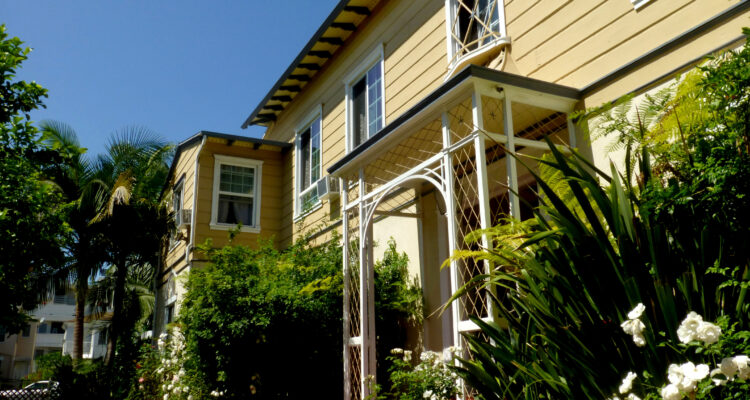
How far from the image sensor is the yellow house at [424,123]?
17.3ft

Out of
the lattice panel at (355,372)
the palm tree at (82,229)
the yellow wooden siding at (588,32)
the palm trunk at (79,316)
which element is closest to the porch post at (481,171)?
the yellow wooden siding at (588,32)

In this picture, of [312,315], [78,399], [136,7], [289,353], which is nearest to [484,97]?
[312,315]

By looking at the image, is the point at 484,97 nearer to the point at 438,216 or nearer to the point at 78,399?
the point at 438,216

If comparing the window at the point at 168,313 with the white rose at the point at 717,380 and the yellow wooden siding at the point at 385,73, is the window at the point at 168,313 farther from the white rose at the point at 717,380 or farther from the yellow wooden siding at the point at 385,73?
the white rose at the point at 717,380

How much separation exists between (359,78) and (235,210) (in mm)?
4596

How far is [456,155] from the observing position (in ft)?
20.1

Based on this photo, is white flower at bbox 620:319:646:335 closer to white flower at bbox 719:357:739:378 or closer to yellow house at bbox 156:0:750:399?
white flower at bbox 719:357:739:378

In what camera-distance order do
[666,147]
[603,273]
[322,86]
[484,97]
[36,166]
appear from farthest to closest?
[322,86]
[36,166]
[484,97]
[666,147]
[603,273]

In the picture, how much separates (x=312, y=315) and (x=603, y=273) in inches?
204

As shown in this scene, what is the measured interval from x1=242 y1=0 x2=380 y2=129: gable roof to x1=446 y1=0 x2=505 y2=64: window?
2429 mm

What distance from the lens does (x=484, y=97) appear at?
5.69 meters

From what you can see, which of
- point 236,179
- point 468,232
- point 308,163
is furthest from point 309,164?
point 468,232

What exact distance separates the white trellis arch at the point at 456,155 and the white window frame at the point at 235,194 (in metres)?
5.32

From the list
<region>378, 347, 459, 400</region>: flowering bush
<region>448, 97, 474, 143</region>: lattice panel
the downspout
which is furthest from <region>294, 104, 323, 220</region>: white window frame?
<region>378, 347, 459, 400</region>: flowering bush
